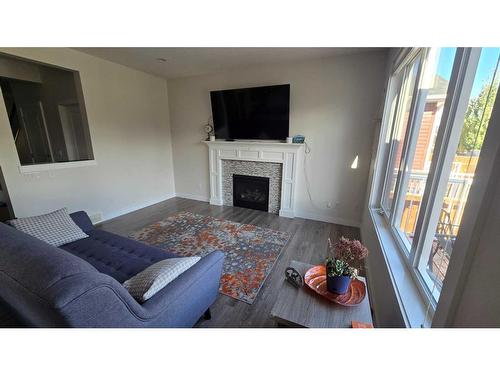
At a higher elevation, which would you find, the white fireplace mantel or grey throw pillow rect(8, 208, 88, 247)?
the white fireplace mantel

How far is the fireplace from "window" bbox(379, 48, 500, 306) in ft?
7.53

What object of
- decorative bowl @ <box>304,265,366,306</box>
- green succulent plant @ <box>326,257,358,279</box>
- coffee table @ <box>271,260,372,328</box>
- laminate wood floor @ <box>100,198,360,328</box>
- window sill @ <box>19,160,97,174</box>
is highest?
window sill @ <box>19,160,97,174</box>

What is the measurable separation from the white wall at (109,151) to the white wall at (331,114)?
124 centimetres

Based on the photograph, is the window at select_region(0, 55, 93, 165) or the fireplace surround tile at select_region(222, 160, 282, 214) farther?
the fireplace surround tile at select_region(222, 160, 282, 214)

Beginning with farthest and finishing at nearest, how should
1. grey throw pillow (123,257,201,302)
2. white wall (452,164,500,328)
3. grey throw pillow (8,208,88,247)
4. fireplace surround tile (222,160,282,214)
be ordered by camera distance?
fireplace surround tile (222,160,282,214)
grey throw pillow (8,208,88,247)
grey throw pillow (123,257,201,302)
white wall (452,164,500,328)

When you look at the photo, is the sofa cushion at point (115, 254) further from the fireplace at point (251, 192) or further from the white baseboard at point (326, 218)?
the white baseboard at point (326, 218)

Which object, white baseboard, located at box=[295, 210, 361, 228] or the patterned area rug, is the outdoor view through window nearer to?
the patterned area rug

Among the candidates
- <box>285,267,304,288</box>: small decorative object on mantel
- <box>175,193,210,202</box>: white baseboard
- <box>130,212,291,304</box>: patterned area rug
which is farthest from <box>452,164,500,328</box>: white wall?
<box>175,193,210,202</box>: white baseboard

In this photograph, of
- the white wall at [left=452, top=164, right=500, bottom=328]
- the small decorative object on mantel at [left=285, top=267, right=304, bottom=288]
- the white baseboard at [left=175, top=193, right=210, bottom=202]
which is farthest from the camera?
the white baseboard at [left=175, top=193, right=210, bottom=202]

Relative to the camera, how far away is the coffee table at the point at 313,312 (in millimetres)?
1021

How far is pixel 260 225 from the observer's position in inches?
133

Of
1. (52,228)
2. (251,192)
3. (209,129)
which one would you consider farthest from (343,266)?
(209,129)

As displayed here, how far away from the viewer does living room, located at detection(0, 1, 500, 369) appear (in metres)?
0.76

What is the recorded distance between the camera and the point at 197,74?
3994 millimetres
